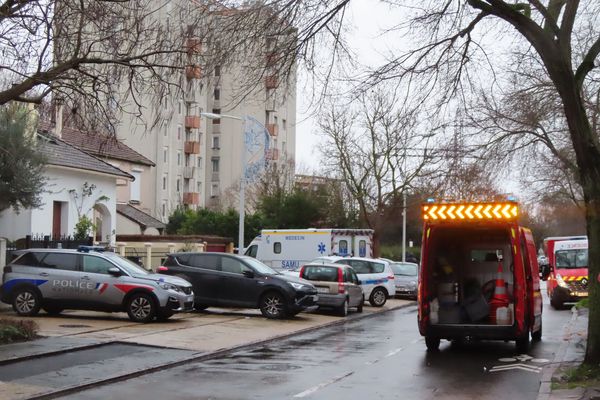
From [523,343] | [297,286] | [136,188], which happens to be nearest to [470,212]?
[523,343]

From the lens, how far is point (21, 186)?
22297 millimetres

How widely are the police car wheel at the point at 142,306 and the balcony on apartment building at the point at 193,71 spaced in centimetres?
818

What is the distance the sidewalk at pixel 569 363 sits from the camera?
10109mm

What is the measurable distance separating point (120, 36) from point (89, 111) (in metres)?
1.54

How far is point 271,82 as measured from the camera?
11391mm

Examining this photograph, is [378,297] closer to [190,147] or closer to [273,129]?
[190,147]

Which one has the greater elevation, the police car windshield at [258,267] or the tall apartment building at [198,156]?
the tall apartment building at [198,156]

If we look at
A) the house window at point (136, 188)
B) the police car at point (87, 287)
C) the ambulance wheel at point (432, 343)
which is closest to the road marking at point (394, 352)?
the ambulance wheel at point (432, 343)

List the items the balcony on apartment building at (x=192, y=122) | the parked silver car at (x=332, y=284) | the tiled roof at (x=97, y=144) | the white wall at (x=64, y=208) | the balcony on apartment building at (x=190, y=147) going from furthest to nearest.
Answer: the balcony on apartment building at (x=190, y=147), the balcony on apartment building at (x=192, y=122), the white wall at (x=64, y=208), the parked silver car at (x=332, y=284), the tiled roof at (x=97, y=144)

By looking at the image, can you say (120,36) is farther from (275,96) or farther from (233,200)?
(233,200)

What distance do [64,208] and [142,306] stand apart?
11.7 metres

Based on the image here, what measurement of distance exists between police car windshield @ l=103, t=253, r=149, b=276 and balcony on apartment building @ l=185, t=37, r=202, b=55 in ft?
29.6

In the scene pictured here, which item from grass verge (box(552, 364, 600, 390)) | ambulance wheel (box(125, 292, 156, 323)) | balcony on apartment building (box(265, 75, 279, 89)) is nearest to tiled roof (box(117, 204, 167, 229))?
ambulance wheel (box(125, 292, 156, 323))

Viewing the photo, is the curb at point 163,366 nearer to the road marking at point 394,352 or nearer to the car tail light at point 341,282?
the road marking at point 394,352
